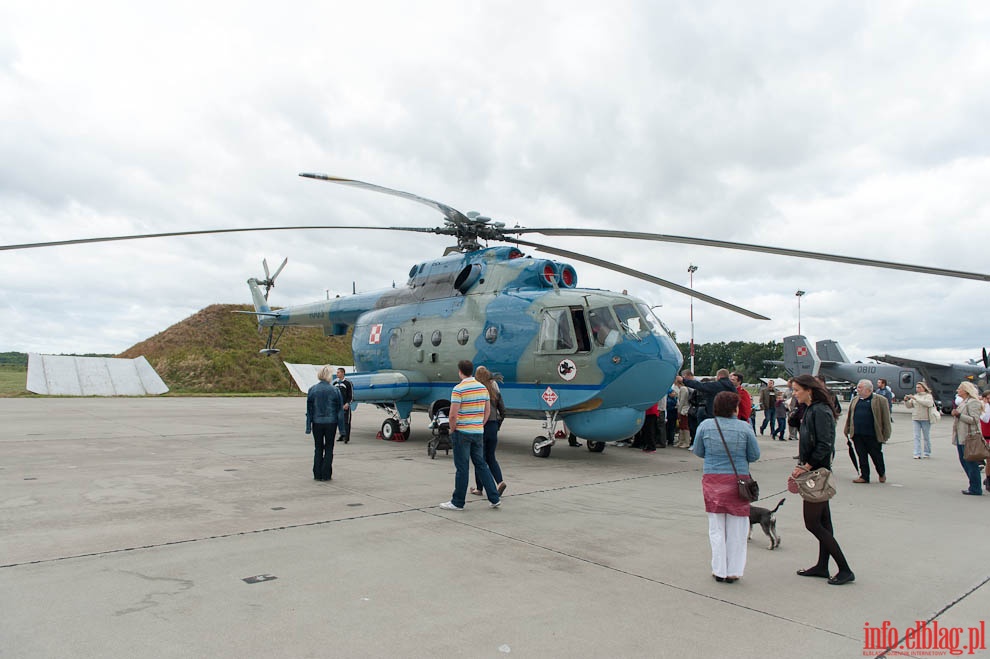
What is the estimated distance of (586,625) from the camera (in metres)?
3.65

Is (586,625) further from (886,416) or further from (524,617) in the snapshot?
(886,416)

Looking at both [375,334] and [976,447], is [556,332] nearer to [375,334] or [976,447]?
[375,334]

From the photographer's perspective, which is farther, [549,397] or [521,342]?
[521,342]

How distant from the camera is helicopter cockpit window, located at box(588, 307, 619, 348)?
10.3 meters

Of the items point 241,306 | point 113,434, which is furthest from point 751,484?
point 241,306

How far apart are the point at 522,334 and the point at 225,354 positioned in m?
35.6

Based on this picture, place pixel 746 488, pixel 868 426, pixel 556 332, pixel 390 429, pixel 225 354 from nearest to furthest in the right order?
pixel 746 488
pixel 868 426
pixel 556 332
pixel 390 429
pixel 225 354

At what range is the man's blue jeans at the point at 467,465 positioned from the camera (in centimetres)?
665

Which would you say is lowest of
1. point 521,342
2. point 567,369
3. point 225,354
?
point 567,369

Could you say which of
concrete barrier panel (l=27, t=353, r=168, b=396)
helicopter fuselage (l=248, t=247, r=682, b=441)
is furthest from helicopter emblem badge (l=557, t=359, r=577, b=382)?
concrete barrier panel (l=27, t=353, r=168, b=396)

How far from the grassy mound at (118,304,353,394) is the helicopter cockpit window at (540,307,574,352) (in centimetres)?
3006

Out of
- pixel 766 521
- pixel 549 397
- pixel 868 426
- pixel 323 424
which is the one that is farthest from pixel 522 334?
pixel 766 521

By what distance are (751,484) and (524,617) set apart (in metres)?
1.94

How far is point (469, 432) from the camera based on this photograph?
22.3ft
